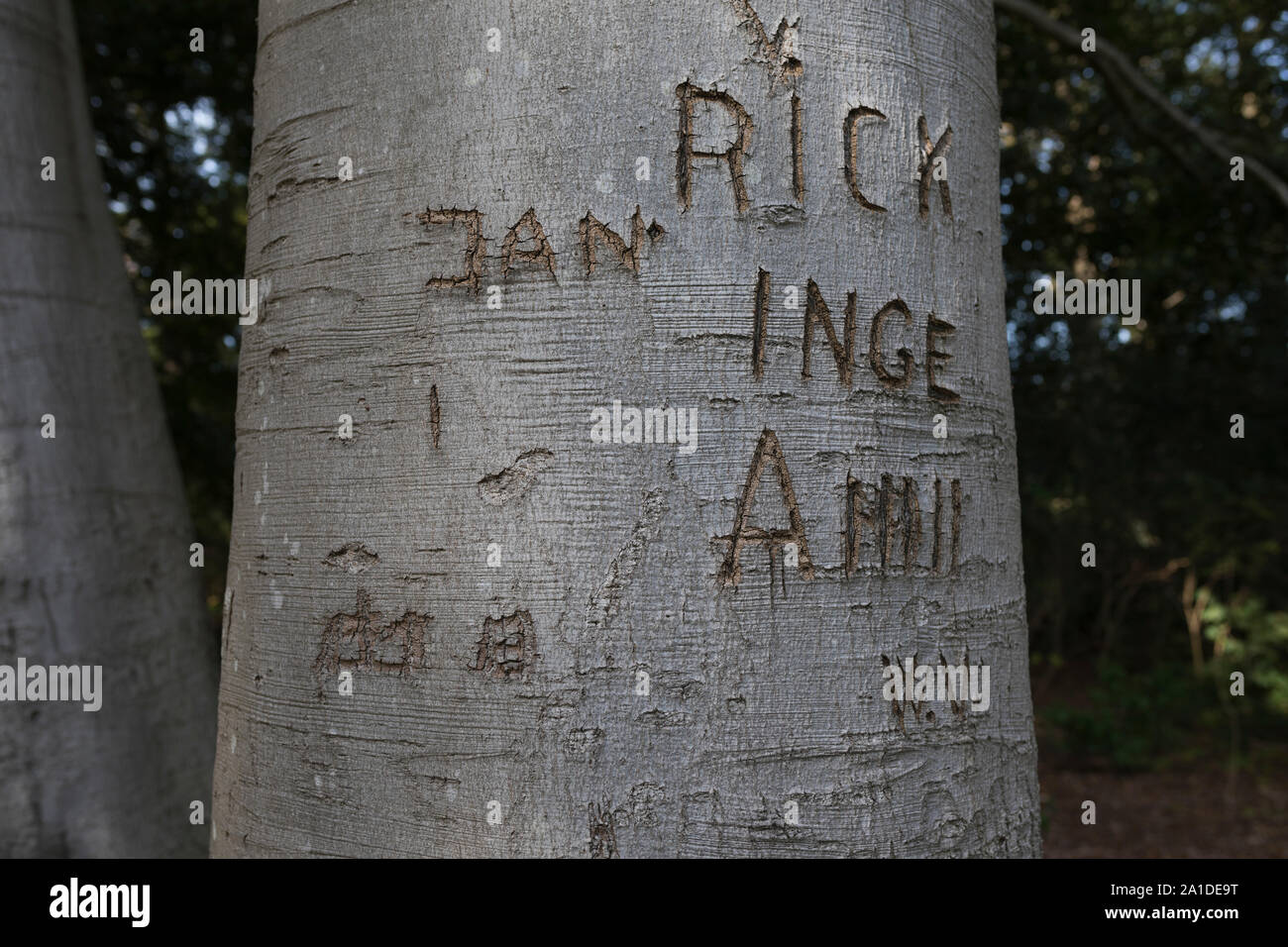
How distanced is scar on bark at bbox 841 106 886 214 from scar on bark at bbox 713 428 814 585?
10.2 inches

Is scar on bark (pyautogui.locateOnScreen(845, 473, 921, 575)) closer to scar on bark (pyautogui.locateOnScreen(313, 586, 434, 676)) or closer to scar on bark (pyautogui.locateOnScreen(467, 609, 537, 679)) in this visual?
scar on bark (pyautogui.locateOnScreen(467, 609, 537, 679))

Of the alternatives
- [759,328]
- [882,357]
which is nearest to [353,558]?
[759,328]

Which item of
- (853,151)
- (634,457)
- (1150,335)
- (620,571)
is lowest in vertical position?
(620,571)

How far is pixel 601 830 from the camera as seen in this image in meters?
0.91

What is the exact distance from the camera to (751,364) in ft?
3.11

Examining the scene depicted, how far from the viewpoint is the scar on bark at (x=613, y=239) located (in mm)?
940

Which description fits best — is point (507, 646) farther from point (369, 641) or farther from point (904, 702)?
point (904, 702)

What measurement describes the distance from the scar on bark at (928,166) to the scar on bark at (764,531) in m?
0.31

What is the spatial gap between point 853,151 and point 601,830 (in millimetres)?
697

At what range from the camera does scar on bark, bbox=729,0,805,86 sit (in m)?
0.97

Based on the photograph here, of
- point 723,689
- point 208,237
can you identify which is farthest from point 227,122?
point 723,689

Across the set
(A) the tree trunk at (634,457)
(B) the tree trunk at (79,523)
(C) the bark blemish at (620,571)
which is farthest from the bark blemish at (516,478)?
(B) the tree trunk at (79,523)

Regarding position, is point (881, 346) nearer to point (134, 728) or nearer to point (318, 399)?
point (318, 399)
